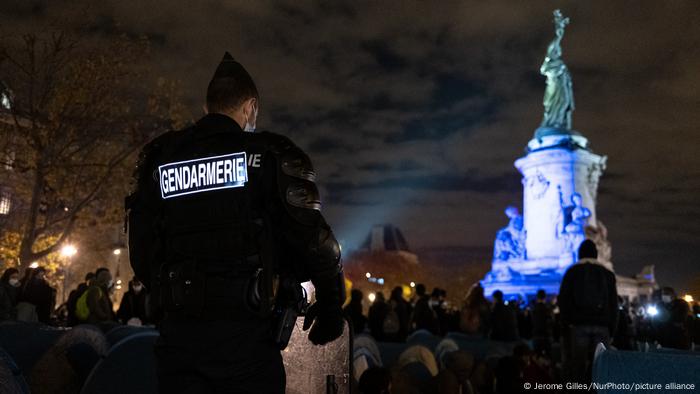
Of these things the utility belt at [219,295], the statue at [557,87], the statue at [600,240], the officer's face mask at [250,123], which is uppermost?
the statue at [557,87]

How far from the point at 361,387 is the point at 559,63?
34.8m

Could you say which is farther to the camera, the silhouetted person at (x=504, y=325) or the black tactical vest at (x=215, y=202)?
the silhouetted person at (x=504, y=325)

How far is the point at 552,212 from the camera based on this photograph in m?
34.1

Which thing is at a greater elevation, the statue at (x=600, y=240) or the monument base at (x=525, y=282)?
the statue at (x=600, y=240)

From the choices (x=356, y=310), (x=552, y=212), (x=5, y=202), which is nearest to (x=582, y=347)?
(x=356, y=310)

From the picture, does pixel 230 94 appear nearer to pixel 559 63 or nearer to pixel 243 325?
pixel 243 325

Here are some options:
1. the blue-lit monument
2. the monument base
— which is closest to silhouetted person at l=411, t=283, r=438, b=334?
the monument base

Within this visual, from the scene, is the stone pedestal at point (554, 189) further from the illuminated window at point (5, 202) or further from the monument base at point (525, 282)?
the illuminated window at point (5, 202)

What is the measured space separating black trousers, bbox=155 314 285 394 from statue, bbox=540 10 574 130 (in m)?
34.6

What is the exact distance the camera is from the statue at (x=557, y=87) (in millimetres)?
36375

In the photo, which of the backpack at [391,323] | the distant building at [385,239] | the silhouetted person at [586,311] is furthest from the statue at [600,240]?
the distant building at [385,239]

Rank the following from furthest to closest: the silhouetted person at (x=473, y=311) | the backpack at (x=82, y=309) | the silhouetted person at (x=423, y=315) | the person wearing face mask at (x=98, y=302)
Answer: the silhouetted person at (x=423, y=315) < the silhouetted person at (x=473, y=311) < the backpack at (x=82, y=309) < the person wearing face mask at (x=98, y=302)

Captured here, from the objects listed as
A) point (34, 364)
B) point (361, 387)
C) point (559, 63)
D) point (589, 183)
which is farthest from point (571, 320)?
point (559, 63)

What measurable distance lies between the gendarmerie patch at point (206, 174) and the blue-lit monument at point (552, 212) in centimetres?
3026
